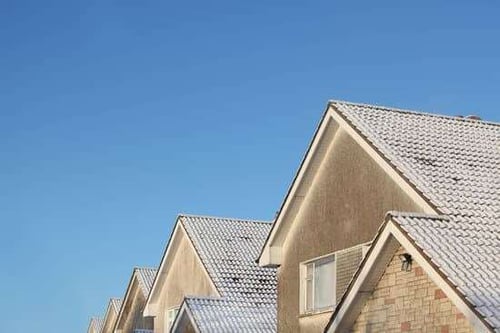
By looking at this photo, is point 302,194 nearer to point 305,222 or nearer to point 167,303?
point 305,222

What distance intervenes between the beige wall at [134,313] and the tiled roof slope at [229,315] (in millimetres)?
12459

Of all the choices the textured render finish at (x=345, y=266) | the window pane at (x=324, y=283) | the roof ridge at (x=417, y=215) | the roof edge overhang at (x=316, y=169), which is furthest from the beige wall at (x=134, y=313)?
the roof ridge at (x=417, y=215)

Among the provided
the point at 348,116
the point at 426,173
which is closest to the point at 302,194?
the point at 348,116

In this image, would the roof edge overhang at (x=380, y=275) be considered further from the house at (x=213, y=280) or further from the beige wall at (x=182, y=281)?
the beige wall at (x=182, y=281)

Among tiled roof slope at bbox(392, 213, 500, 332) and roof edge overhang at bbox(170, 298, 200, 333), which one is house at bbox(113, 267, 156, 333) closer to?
roof edge overhang at bbox(170, 298, 200, 333)

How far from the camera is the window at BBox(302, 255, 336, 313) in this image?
24641mm

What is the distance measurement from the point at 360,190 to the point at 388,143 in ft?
3.95

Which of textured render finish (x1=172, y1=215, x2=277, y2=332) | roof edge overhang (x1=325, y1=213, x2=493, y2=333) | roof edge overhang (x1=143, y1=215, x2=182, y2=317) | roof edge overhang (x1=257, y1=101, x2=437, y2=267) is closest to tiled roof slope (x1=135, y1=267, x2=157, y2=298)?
roof edge overhang (x1=143, y1=215, x2=182, y2=317)

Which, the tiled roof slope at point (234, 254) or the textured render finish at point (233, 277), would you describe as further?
the tiled roof slope at point (234, 254)

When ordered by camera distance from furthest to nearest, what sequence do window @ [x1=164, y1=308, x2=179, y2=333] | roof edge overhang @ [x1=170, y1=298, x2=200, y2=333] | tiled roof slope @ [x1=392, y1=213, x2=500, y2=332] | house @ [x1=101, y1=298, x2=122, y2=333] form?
house @ [x1=101, y1=298, x2=122, y2=333] → window @ [x1=164, y1=308, x2=179, y2=333] → roof edge overhang @ [x1=170, y1=298, x2=200, y2=333] → tiled roof slope @ [x1=392, y1=213, x2=500, y2=332]

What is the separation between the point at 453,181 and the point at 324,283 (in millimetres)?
4479

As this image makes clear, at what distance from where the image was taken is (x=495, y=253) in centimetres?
1884

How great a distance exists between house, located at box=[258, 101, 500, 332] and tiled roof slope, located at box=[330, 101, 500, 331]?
0.03 meters

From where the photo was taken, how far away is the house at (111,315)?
5188 centimetres
